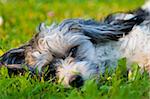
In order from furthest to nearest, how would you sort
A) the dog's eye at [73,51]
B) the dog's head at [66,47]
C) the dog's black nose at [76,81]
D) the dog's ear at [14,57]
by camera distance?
the dog's ear at [14,57] < the dog's eye at [73,51] < the dog's head at [66,47] < the dog's black nose at [76,81]

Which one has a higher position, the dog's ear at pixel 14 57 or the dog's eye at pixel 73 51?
the dog's ear at pixel 14 57

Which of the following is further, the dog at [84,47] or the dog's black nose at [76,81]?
the dog at [84,47]

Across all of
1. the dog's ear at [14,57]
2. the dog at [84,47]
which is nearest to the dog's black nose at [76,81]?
the dog at [84,47]

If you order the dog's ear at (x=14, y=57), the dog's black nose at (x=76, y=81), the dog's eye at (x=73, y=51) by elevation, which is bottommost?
the dog's black nose at (x=76, y=81)

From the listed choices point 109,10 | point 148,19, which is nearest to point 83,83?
point 148,19

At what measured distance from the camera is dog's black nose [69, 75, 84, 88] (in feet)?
19.7

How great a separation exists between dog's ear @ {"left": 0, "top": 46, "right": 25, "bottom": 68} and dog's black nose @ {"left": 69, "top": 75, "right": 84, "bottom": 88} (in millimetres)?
889

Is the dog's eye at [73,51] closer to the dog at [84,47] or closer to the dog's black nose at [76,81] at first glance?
the dog at [84,47]

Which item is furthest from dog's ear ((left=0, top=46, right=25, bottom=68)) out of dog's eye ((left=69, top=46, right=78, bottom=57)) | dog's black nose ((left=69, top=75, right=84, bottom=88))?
dog's black nose ((left=69, top=75, right=84, bottom=88))

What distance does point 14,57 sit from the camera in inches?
269

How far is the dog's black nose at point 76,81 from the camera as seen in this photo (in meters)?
6.02

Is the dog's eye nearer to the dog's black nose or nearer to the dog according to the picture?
the dog

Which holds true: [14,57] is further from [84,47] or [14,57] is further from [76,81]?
[76,81]

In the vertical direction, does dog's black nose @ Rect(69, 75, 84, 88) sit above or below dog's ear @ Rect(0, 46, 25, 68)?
below
